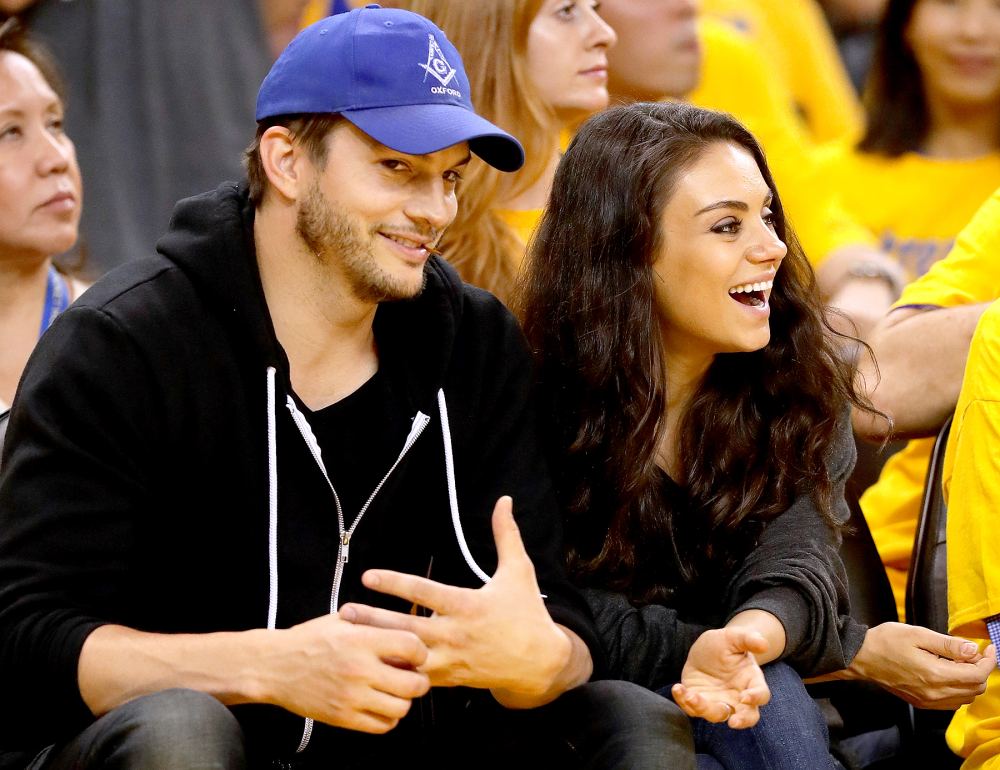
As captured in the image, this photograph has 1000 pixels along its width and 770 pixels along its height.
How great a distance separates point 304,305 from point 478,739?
732mm

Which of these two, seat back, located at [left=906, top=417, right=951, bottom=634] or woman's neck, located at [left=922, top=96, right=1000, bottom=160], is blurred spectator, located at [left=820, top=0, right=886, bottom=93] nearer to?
woman's neck, located at [left=922, top=96, right=1000, bottom=160]

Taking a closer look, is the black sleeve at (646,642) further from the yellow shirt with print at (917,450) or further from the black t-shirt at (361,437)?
the yellow shirt with print at (917,450)

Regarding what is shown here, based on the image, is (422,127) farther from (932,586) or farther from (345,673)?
(932,586)

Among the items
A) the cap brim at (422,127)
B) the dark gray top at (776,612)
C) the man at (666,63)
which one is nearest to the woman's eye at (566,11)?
the man at (666,63)

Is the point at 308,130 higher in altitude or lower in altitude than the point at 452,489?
higher

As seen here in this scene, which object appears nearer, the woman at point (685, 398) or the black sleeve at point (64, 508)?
the black sleeve at point (64, 508)

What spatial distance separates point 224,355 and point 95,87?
1.94 m

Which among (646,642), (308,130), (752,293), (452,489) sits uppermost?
(308,130)

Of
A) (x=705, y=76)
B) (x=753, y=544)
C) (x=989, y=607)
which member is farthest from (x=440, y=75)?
(x=705, y=76)

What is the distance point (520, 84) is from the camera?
3.58 metres

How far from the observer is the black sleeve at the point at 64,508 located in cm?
217

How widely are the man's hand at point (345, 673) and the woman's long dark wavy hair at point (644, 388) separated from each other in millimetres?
595

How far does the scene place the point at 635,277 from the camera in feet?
9.10

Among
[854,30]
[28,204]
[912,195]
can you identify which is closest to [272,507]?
[28,204]
